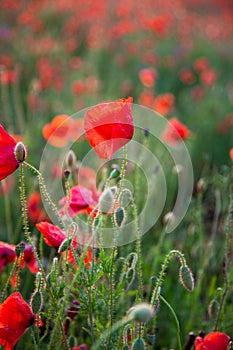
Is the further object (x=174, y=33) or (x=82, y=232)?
(x=174, y=33)

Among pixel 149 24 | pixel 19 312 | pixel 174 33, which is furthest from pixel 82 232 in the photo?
pixel 174 33

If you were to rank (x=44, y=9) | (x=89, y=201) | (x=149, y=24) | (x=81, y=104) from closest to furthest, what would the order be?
(x=89, y=201) → (x=81, y=104) → (x=149, y=24) → (x=44, y=9)

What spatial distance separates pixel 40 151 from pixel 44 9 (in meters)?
4.77

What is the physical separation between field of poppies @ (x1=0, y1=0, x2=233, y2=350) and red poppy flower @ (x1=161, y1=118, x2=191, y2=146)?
0.01 m

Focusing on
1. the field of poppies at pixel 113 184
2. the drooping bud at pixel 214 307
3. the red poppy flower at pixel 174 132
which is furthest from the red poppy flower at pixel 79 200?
the red poppy flower at pixel 174 132

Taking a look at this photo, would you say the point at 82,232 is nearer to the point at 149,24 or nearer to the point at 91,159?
the point at 91,159

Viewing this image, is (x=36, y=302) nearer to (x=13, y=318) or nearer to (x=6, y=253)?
(x=13, y=318)

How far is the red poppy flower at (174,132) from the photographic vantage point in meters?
2.33

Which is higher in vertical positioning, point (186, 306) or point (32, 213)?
point (32, 213)

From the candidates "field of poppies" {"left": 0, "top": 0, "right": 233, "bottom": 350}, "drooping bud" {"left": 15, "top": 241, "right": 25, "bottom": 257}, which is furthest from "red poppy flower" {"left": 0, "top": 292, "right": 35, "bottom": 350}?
"drooping bud" {"left": 15, "top": 241, "right": 25, "bottom": 257}

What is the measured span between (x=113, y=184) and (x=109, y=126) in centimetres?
54

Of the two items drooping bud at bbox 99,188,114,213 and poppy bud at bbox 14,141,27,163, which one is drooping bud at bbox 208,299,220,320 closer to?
drooping bud at bbox 99,188,114,213

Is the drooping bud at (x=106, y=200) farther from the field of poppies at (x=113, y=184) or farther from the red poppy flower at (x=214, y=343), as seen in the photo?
the red poppy flower at (x=214, y=343)

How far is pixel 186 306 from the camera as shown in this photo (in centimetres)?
194
